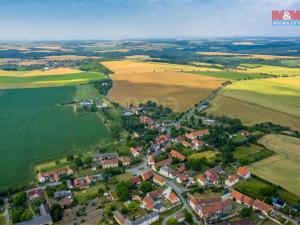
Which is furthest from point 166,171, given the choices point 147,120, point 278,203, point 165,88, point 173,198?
point 165,88

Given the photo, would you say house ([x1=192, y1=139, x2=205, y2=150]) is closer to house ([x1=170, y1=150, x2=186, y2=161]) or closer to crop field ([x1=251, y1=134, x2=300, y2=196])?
house ([x1=170, y1=150, x2=186, y2=161])

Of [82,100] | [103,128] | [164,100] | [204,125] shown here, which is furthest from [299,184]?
[82,100]

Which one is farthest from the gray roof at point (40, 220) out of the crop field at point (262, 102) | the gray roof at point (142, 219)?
the crop field at point (262, 102)

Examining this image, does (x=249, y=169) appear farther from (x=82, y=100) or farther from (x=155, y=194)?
(x=82, y=100)

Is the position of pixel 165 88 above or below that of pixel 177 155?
above

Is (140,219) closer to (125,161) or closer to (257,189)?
(125,161)

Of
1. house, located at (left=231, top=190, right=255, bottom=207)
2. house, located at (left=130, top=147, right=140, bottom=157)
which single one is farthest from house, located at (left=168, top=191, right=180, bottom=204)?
house, located at (left=130, top=147, right=140, bottom=157)

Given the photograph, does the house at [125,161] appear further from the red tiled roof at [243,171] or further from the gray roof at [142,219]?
the red tiled roof at [243,171]
